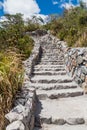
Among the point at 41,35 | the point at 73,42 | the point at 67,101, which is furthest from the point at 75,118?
the point at 41,35

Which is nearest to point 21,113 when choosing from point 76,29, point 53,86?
point 53,86

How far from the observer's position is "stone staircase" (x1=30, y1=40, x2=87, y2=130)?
5.11 metres

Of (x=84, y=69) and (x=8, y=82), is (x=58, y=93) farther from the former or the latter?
(x=8, y=82)

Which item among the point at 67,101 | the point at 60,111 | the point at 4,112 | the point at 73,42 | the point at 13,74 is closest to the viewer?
the point at 4,112

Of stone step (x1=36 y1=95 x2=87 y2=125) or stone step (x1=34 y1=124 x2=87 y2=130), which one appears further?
stone step (x1=36 y1=95 x2=87 y2=125)

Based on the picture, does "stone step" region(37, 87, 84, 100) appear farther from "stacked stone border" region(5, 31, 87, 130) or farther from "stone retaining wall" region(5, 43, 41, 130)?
"stone retaining wall" region(5, 43, 41, 130)

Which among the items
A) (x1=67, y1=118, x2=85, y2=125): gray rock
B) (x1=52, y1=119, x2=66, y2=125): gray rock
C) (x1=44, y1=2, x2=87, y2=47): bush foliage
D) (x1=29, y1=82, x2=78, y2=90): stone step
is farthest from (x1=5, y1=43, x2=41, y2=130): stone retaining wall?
(x1=44, y1=2, x2=87, y2=47): bush foliage

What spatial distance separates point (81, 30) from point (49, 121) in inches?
254

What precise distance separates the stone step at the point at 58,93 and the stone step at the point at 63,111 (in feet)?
0.43

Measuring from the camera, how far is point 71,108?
5.80 metres

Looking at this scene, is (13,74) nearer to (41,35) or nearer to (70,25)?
(70,25)

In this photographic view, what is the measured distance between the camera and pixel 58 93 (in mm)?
6664

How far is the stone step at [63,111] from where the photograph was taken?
5.12m

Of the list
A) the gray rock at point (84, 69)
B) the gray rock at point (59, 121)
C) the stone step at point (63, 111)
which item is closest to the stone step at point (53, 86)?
the gray rock at point (84, 69)
